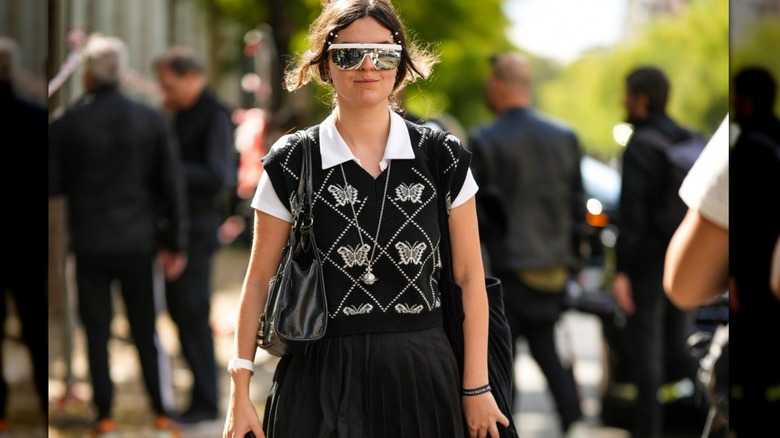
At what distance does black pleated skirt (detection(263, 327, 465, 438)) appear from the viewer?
3.25 meters

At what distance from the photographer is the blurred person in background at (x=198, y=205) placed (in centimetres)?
770

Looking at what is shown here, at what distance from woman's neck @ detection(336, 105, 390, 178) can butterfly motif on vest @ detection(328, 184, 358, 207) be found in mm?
85

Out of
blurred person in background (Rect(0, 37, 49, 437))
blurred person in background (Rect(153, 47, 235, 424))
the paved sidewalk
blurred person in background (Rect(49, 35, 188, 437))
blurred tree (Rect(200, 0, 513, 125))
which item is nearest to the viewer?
blurred person in background (Rect(0, 37, 49, 437))

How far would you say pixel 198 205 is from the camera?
7820mm

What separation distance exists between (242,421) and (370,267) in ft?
1.65

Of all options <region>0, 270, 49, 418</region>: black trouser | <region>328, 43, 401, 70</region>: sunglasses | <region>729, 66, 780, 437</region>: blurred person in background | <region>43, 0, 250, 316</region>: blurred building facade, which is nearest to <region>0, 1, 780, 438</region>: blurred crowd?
<region>0, 270, 49, 418</region>: black trouser

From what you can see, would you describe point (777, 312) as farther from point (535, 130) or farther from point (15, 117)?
point (535, 130)

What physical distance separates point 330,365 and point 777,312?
112cm

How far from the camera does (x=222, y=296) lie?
16453 millimetres

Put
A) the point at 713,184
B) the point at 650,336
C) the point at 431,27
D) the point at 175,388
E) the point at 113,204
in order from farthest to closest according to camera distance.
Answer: the point at 431,27 < the point at 175,388 < the point at 113,204 < the point at 650,336 < the point at 713,184

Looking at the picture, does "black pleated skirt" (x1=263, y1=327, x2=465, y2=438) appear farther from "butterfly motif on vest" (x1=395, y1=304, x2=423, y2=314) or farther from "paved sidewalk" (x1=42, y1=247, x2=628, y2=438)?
Result: "paved sidewalk" (x1=42, y1=247, x2=628, y2=438)

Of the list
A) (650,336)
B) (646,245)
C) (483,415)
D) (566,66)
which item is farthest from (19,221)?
(566,66)

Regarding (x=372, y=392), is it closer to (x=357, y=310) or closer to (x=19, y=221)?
(x=357, y=310)

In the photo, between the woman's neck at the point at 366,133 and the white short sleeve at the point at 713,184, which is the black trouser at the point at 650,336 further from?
the white short sleeve at the point at 713,184
